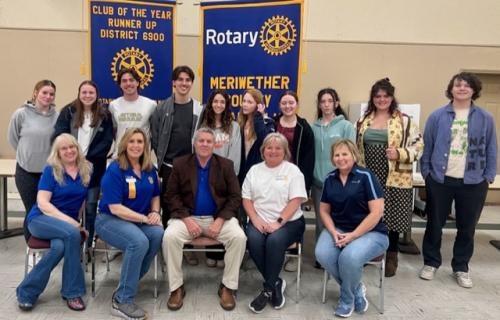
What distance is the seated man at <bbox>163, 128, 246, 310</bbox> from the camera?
2.48m

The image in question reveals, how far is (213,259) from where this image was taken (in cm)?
318

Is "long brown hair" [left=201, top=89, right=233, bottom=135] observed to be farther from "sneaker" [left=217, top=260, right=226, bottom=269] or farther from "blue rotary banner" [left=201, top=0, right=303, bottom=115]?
"sneaker" [left=217, top=260, right=226, bottom=269]

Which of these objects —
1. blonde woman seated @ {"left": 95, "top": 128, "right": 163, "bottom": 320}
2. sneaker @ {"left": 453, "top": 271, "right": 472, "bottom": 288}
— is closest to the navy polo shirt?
blonde woman seated @ {"left": 95, "top": 128, "right": 163, "bottom": 320}

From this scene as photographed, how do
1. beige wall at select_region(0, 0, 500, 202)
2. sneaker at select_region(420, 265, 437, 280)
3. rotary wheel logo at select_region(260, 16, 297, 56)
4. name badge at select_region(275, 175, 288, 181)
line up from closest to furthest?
name badge at select_region(275, 175, 288, 181) → sneaker at select_region(420, 265, 437, 280) → rotary wheel logo at select_region(260, 16, 297, 56) → beige wall at select_region(0, 0, 500, 202)

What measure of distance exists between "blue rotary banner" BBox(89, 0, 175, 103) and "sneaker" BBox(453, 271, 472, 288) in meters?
2.87

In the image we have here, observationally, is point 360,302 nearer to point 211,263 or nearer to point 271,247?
point 271,247

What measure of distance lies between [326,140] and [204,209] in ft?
3.39

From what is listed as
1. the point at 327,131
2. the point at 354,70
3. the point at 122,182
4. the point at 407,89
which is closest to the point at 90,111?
the point at 122,182

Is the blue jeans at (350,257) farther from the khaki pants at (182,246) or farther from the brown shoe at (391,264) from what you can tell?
the brown shoe at (391,264)

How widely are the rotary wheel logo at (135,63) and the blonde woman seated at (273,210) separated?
1.46 m

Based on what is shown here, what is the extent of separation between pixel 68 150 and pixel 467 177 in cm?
271

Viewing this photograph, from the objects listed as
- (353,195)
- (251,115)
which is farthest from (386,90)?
(251,115)

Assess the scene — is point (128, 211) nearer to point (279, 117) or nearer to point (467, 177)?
point (279, 117)

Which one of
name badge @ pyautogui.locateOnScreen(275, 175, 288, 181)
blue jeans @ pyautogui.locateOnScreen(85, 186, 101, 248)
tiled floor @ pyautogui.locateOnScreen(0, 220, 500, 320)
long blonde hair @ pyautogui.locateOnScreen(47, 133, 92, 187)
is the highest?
long blonde hair @ pyautogui.locateOnScreen(47, 133, 92, 187)
